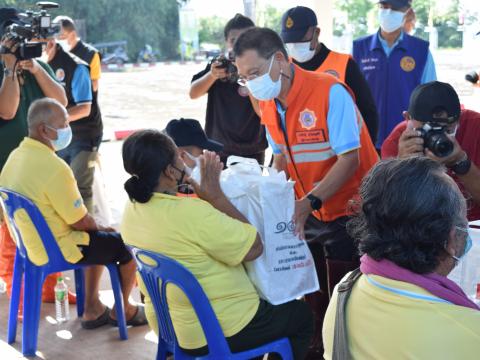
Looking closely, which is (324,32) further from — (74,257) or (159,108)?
(159,108)

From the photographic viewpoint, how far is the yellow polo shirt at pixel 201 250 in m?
2.34

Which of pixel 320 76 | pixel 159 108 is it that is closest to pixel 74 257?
pixel 320 76

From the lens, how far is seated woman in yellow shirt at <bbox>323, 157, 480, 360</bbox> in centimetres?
136

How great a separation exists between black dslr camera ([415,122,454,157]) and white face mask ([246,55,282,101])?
641 millimetres

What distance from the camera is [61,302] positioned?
12.8 ft

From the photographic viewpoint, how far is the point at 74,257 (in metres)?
3.45

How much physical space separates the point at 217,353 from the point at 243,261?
330 mm

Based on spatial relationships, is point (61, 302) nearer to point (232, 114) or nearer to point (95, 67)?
point (232, 114)

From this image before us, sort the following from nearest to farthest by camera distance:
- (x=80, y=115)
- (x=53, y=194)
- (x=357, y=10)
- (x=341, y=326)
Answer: (x=341, y=326)
(x=53, y=194)
(x=80, y=115)
(x=357, y=10)

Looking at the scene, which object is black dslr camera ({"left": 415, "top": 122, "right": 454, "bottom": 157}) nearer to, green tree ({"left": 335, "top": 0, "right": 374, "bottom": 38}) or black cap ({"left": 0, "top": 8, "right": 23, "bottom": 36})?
black cap ({"left": 0, "top": 8, "right": 23, "bottom": 36})

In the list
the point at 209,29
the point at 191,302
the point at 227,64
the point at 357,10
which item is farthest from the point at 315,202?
the point at 209,29

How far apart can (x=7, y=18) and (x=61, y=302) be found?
Answer: 1779mm

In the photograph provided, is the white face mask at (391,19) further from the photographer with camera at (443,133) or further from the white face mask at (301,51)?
the photographer with camera at (443,133)

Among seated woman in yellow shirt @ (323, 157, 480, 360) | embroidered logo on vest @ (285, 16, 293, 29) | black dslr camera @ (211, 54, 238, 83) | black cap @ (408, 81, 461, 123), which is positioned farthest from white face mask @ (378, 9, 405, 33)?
seated woman in yellow shirt @ (323, 157, 480, 360)
